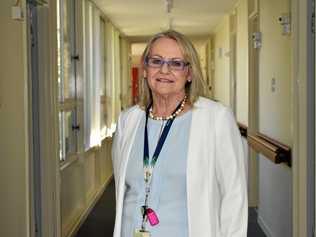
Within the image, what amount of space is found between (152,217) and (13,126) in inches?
60.2

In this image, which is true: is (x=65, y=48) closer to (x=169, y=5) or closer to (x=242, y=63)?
(x=169, y=5)

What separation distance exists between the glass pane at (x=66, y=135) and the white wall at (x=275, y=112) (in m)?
2.02

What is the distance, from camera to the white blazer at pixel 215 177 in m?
1.72

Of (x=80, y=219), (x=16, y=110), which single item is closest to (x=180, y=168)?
(x=16, y=110)

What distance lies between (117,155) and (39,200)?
207cm

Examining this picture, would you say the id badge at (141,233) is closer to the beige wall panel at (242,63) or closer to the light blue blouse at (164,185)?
the light blue blouse at (164,185)

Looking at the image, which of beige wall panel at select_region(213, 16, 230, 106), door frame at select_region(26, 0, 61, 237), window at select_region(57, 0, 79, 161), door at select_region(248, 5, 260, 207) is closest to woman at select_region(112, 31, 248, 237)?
door frame at select_region(26, 0, 61, 237)

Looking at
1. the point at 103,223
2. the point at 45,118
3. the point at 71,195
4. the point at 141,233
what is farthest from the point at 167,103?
the point at 103,223

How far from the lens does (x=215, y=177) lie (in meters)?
1.77

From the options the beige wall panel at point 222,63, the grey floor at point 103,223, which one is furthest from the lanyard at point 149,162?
the beige wall panel at point 222,63

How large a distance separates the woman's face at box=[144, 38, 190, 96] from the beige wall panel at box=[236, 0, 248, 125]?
482 cm

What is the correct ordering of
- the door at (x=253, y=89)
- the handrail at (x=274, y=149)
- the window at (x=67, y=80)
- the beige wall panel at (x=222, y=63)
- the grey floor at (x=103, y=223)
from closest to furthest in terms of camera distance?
the handrail at (x=274, y=149) < the window at (x=67, y=80) < the grey floor at (x=103, y=223) < the door at (x=253, y=89) < the beige wall panel at (x=222, y=63)

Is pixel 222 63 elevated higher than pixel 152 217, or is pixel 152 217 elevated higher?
pixel 222 63

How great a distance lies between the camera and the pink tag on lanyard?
171cm
